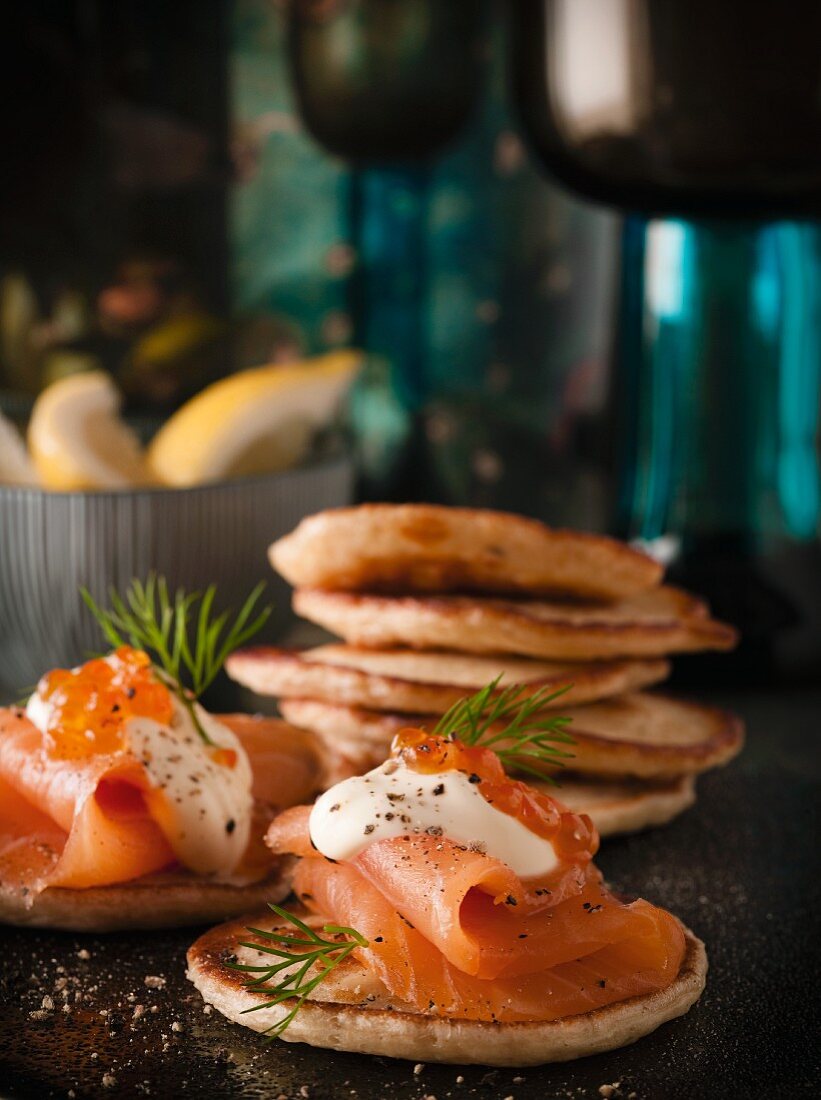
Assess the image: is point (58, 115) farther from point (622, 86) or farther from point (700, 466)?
point (700, 466)

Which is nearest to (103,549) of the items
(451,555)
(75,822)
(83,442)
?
(83,442)

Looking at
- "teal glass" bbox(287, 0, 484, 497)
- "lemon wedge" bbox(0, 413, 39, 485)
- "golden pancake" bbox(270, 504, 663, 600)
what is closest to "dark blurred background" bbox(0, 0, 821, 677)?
"teal glass" bbox(287, 0, 484, 497)

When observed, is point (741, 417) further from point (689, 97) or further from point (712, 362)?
point (689, 97)

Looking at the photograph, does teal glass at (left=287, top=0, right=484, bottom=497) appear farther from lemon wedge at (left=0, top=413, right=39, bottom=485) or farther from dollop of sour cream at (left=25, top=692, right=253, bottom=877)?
dollop of sour cream at (left=25, top=692, right=253, bottom=877)

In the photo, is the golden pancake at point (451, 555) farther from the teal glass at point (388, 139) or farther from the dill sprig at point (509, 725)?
the teal glass at point (388, 139)

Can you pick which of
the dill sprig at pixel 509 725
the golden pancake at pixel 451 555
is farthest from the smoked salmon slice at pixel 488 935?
the golden pancake at pixel 451 555

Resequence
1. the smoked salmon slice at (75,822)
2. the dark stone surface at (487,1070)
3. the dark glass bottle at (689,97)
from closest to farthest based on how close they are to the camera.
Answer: the dark stone surface at (487,1070)
the smoked salmon slice at (75,822)
the dark glass bottle at (689,97)
